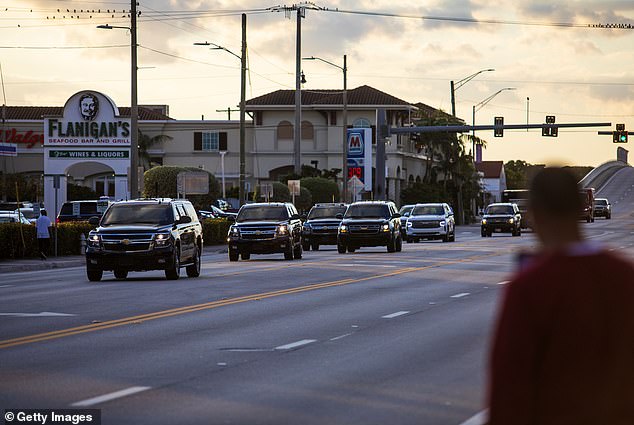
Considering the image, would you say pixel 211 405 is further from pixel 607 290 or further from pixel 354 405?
pixel 607 290

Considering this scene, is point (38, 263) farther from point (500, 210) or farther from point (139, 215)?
point (500, 210)

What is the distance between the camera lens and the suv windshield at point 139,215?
98.0 ft

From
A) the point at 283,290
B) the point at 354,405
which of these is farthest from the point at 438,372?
the point at 283,290

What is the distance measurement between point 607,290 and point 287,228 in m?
35.3

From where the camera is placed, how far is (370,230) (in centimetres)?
4519

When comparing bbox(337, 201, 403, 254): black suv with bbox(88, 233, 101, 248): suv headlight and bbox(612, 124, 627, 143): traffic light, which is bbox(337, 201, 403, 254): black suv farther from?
bbox(612, 124, 627, 143): traffic light

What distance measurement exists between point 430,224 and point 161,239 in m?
30.8

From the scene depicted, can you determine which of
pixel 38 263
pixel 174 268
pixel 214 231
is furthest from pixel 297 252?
pixel 214 231

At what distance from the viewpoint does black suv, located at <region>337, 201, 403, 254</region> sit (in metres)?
45.2

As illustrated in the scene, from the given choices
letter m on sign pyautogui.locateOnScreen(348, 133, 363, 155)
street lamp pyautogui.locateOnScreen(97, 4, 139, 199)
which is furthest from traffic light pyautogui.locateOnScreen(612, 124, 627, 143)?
street lamp pyautogui.locateOnScreen(97, 4, 139, 199)

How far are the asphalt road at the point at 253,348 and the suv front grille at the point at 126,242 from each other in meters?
0.76

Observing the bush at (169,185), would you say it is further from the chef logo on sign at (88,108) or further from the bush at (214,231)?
the bush at (214,231)

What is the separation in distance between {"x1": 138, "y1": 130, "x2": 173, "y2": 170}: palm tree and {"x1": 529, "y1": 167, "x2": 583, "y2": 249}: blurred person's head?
97289 mm

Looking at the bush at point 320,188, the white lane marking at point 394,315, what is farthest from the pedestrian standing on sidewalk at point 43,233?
the bush at point 320,188
